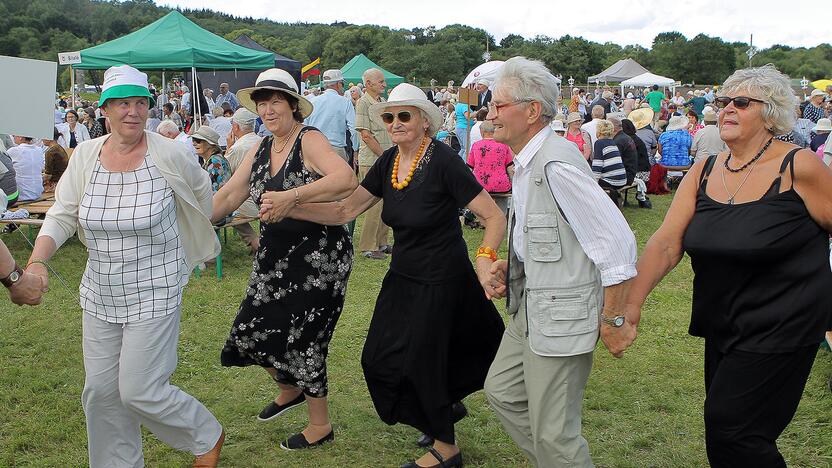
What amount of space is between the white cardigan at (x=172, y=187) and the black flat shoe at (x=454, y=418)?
159cm

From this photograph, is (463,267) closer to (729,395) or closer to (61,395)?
(729,395)

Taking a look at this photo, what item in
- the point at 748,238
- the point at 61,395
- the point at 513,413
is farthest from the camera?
the point at 61,395

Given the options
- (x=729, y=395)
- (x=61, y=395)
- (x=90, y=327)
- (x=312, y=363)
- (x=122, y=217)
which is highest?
(x=122, y=217)

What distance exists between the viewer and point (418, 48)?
78.5 m

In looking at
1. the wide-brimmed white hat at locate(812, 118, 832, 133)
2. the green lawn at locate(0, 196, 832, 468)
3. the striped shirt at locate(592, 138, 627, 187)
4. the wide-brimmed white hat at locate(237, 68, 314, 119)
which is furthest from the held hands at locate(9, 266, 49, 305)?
the wide-brimmed white hat at locate(812, 118, 832, 133)

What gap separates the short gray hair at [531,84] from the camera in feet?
9.63

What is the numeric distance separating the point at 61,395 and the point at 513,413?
3.29 meters

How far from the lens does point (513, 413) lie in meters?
3.14

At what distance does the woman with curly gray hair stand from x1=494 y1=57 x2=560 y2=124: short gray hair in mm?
668

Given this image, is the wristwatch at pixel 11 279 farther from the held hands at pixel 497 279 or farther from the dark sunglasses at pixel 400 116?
the held hands at pixel 497 279

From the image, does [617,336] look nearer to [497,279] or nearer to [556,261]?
[556,261]

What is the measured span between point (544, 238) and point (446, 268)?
99 cm

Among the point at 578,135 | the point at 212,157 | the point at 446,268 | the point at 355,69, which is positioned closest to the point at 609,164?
the point at 578,135

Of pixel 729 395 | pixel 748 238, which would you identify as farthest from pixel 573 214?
pixel 729 395
